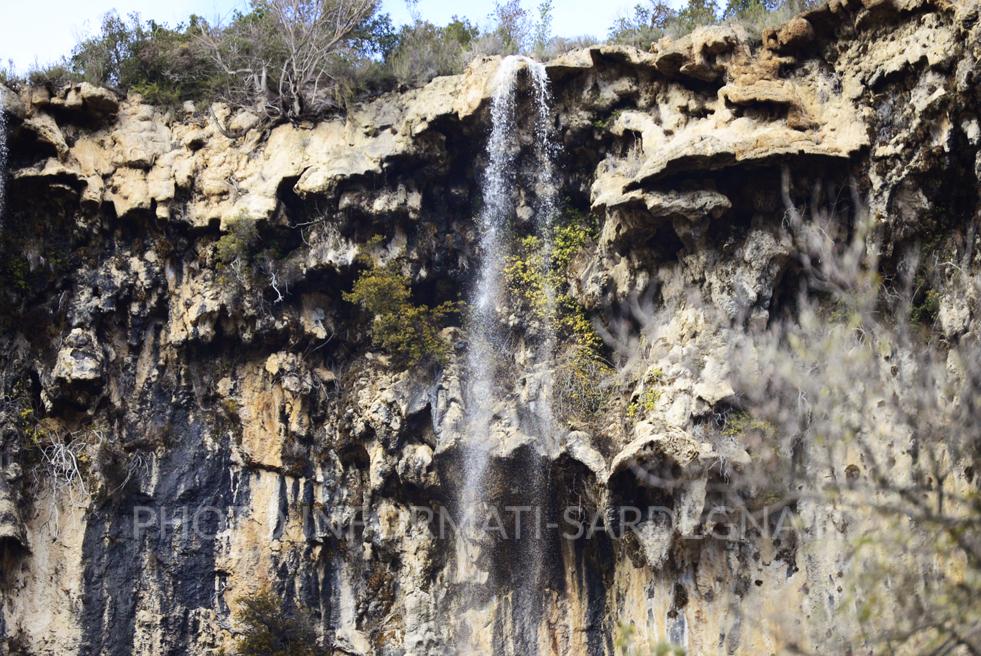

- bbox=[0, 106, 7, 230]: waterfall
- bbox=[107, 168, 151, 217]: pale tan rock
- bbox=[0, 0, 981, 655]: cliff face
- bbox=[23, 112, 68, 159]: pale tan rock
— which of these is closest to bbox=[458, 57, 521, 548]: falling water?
bbox=[0, 0, 981, 655]: cliff face

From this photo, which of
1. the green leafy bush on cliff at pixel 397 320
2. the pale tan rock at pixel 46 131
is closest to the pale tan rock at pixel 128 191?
the pale tan rock at pixel 46 131

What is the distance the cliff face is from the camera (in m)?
15.2

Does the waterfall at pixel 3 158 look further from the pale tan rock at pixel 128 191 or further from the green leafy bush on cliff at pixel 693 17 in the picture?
the green leafy bush on cliff at pixel 693 17

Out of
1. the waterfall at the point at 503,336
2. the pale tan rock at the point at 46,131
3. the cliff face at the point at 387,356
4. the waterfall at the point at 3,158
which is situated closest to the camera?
the cliff face at the point at 387,356

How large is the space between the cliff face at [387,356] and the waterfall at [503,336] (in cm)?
Answer: 11

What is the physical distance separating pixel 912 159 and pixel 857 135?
960 millimetres

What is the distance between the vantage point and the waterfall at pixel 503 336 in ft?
54.8

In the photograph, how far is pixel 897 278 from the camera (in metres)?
14.8

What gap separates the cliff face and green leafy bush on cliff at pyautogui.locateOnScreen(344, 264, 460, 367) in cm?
29

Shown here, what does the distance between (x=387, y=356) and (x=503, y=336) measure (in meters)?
1.99

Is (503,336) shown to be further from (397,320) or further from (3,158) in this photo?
(3,158)

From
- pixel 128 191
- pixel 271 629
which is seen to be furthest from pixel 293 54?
pixel 271 629

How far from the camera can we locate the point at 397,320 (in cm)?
1778

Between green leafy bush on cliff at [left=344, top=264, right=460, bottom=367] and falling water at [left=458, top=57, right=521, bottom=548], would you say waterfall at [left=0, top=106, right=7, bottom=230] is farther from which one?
falling water at [left=458, top=57, right=521, bottom=548]
